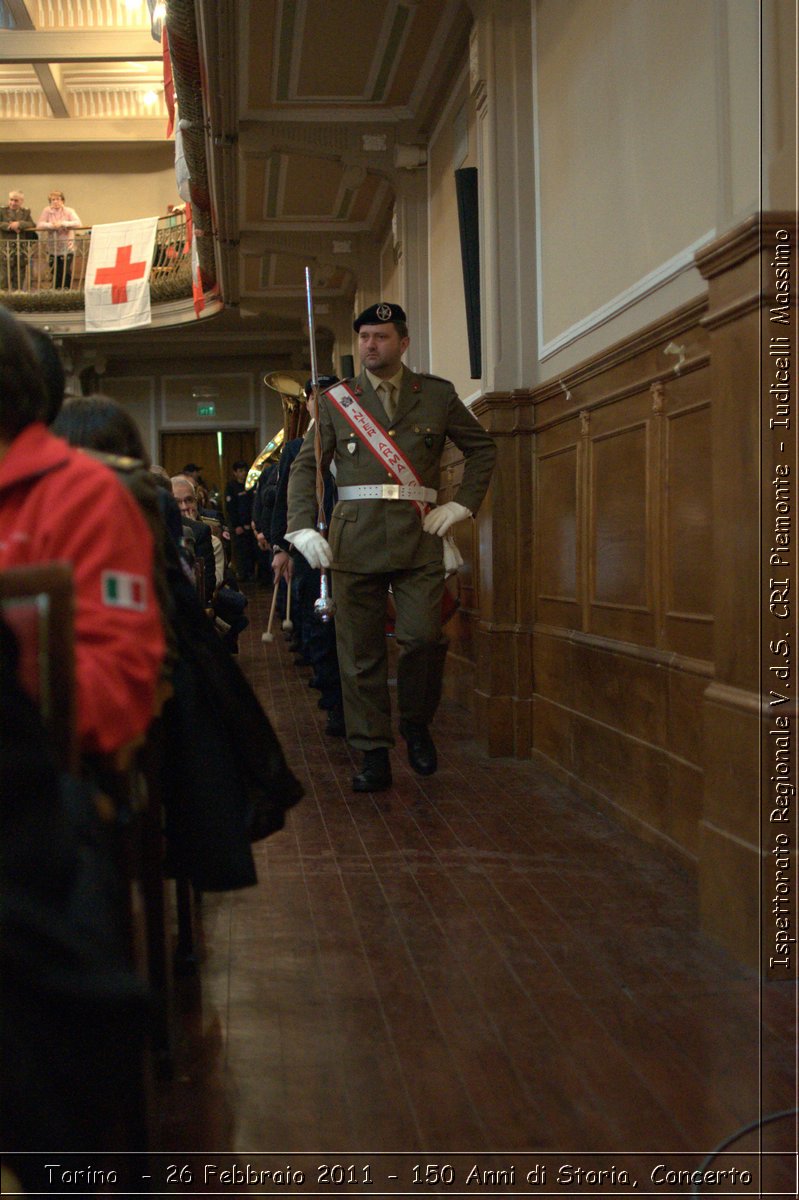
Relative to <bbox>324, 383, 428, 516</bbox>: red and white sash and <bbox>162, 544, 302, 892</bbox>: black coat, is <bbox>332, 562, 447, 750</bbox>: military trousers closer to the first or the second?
<bbox>324, 383, 428, 516</bbox>: red and white sash

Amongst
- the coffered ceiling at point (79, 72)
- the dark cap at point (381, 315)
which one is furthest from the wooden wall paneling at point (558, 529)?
the coffered ceiling at point (79, 72)

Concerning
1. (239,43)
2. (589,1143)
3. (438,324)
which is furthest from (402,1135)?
(438,324)

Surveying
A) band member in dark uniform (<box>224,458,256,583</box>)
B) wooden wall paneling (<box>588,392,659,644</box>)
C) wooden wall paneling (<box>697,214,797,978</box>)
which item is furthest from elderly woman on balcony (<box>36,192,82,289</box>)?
wooden wall paneling (<box>697,214,797,978</box>)

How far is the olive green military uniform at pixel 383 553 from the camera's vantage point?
4566 mm

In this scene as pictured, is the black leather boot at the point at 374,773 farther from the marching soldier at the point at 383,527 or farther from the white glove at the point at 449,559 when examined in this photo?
the white glove at the point at 449,559

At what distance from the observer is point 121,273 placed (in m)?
16.5

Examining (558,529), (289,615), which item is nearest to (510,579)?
(558,529)

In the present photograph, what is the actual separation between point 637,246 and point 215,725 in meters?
2.56

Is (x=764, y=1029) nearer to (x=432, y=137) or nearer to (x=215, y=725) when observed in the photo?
(x=215, y=725)

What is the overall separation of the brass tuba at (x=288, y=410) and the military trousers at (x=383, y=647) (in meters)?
3.99

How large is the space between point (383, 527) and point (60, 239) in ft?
48.7

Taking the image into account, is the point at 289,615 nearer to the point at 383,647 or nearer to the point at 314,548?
the point at 383,647

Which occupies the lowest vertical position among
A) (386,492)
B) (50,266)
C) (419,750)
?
(419,750)

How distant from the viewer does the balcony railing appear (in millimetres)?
16969
